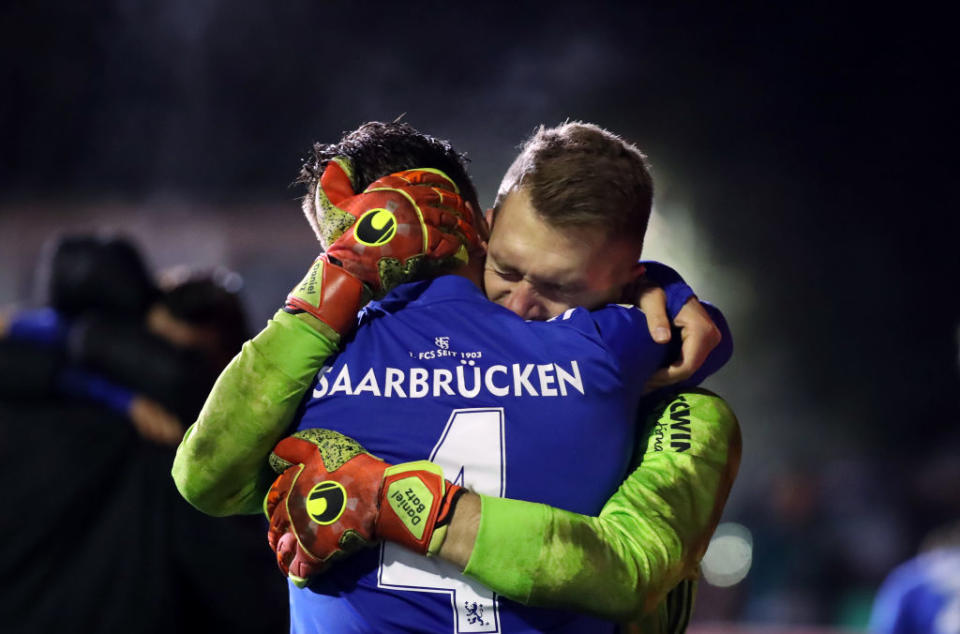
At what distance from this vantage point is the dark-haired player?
3.37ft

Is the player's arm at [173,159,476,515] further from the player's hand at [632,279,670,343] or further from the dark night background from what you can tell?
the dark night background

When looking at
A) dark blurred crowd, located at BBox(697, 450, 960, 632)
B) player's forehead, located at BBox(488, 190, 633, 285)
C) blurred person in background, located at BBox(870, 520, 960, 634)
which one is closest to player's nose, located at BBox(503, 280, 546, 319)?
player's forehead, located at BBox(488, 190, 633, 285)

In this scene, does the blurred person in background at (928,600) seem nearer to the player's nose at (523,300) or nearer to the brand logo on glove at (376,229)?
the player's nose at (523,300)

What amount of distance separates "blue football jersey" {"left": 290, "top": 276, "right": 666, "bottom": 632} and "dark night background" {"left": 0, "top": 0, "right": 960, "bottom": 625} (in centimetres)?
437

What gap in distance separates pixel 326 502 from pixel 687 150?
23.3 feet

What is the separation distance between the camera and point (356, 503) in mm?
1030

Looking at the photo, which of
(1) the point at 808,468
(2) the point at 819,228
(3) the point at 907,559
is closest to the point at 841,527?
(3) the point at 907,559

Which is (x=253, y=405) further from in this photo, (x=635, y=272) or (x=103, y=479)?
(x=103, y=479)

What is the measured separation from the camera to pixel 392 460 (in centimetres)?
109

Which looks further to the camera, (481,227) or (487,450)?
(481,227)

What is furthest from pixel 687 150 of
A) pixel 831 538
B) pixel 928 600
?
pixel 928 600

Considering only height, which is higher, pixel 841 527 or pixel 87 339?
pixel 87 339

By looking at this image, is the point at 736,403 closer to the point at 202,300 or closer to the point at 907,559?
the point at 907,559

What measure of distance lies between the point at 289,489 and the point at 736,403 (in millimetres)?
8095
